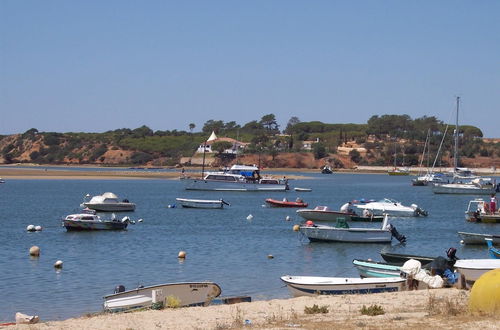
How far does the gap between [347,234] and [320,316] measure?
76.6 feet

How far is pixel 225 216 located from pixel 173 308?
4519 cm

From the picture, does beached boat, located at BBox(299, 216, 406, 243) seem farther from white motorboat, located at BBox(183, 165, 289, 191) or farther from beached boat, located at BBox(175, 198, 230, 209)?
white motorboat, located at BBox(183, 165, 289, 191)

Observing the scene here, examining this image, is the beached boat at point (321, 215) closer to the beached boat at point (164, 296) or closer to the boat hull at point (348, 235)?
the boat hull at point (348, 235)

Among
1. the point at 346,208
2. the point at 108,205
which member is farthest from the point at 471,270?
the point at 108,205

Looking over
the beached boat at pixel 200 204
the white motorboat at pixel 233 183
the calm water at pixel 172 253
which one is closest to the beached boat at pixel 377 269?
the calm water at pixel 172 253

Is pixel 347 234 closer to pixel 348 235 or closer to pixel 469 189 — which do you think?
pixel 348 235

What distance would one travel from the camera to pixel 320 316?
20000 mm

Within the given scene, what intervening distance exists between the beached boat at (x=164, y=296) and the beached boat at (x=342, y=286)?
2.50m

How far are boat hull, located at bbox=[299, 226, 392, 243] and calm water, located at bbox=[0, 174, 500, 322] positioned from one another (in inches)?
13.6

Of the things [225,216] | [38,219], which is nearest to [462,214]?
[225,216]

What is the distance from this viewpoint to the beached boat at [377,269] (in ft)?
90.5

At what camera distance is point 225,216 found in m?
67.9

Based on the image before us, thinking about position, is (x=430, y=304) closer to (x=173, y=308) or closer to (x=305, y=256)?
(x=173, y=308)

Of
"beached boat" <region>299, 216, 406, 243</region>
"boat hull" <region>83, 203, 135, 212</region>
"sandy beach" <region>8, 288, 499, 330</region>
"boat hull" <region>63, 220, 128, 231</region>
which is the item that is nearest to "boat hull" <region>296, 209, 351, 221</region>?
"beached boat" <region>299, 216, 406, 243</region>
